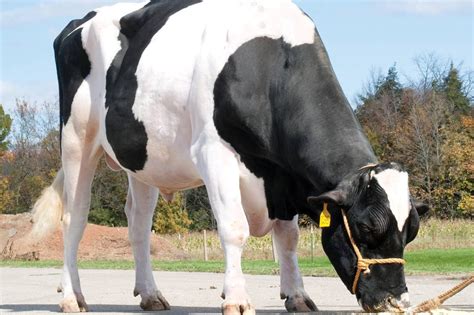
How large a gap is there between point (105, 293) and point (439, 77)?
262ft

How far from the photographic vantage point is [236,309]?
27.3 ft

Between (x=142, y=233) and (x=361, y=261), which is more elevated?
(x=142, y=233)

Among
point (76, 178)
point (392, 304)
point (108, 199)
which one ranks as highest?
point (108, 199)

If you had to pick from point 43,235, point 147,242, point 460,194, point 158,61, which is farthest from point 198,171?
point 460,194

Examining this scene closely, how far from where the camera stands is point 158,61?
396 inches

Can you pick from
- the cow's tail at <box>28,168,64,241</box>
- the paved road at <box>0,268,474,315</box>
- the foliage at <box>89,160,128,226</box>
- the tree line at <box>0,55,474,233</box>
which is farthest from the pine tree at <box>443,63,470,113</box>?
the cow's tail at <box>28,168,64,241</box>

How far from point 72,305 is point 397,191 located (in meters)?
4.33

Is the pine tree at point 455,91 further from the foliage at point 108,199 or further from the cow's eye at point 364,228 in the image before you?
the cow's eye at point 364,228

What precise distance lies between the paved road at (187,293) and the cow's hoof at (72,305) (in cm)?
18

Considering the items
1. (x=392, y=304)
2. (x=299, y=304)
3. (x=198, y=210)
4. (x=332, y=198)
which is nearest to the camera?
(x=392, y=304)

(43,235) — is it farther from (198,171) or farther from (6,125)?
(6,125)

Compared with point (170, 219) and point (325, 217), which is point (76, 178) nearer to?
point (325, 217)

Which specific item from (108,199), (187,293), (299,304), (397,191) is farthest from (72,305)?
(108,199)

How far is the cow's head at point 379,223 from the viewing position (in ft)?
24.2
